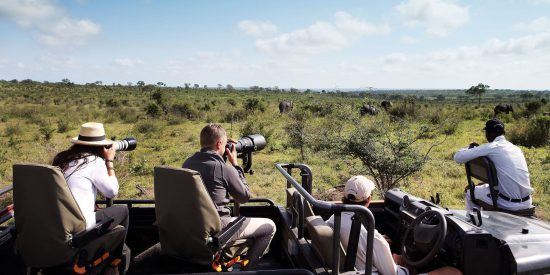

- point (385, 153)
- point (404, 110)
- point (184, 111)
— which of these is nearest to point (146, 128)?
point (184, 111)

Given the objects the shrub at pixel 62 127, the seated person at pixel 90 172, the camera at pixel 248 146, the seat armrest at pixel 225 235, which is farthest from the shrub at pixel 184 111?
the seat armrest at pixel 225 235

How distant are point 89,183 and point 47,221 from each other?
0.40 metres

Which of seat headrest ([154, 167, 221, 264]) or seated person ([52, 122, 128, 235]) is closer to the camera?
seat headrest ([154, 167, 221, 264])

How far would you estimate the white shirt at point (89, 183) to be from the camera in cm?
284

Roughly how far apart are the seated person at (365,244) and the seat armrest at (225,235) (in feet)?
2.11

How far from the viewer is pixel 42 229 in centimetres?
261

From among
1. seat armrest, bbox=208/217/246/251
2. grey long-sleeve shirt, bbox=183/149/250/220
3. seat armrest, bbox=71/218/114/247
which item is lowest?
seat armrest, bbox=208/217/246/251

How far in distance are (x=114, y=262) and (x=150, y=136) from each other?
43.3ft

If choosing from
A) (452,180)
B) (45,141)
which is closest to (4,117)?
(45,141)

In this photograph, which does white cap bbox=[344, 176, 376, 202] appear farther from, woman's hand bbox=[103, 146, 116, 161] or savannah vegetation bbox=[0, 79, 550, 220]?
savannah vegetation bbox=[0, 79, 550, 220]

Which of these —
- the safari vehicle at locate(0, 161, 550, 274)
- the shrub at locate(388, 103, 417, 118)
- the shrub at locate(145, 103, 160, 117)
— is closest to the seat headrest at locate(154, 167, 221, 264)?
the safari vehicle at locate(0, 161, 550, 274)

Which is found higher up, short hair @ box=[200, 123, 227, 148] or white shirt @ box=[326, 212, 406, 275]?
short hair @ box=[200, 123, 227, 148]

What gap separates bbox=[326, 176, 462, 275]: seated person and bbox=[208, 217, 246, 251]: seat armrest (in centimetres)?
64

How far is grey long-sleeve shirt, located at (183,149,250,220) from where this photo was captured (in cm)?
323
